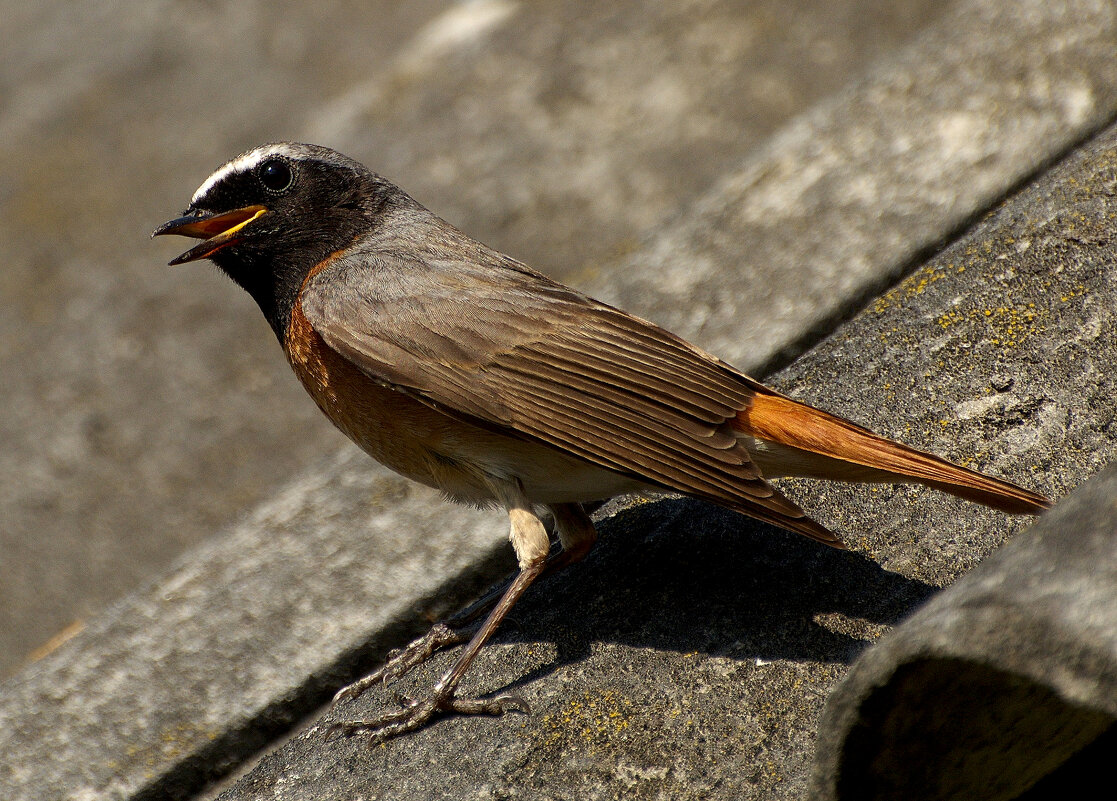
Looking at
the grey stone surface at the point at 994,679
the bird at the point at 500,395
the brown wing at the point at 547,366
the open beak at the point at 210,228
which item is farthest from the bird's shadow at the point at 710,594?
the open beak at the point at 210,228

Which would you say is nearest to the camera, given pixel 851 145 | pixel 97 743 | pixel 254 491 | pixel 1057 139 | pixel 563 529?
pixel 97 743

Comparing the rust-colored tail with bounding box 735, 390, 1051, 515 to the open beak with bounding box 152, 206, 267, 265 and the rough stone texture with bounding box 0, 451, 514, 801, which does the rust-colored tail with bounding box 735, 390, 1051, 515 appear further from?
the open beak with bounding box 152, 206, 267, 265

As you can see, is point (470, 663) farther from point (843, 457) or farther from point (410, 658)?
point (843, 457)

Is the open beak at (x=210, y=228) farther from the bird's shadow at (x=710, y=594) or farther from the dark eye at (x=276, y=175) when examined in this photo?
the bird's shadow at (x=710, y=594)

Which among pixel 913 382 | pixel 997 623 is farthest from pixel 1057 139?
pixel 997 623

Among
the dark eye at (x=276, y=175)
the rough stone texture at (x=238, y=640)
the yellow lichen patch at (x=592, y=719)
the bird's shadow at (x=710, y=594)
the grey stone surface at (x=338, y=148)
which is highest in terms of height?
the dark eye at (x=276, y=175)

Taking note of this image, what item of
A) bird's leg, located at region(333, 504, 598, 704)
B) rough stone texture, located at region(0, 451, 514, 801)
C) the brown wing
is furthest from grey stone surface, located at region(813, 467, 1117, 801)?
rough stone texture, located at region(0, 451, 514, 801)

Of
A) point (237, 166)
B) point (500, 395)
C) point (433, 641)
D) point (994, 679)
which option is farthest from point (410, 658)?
point (994, 679)

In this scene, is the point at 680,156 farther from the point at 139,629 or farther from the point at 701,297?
the point at 139,629
